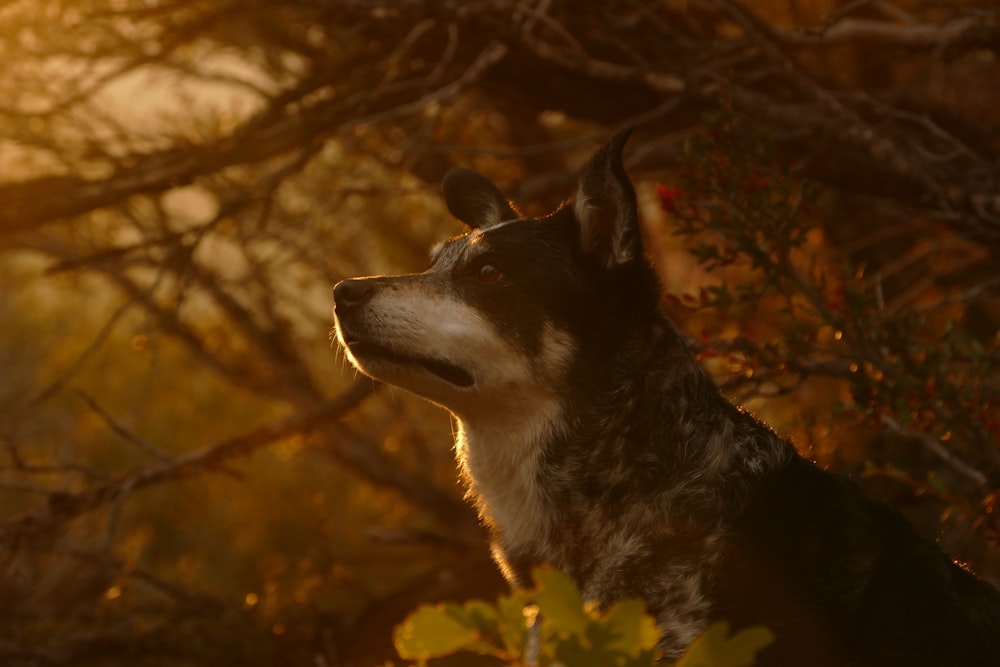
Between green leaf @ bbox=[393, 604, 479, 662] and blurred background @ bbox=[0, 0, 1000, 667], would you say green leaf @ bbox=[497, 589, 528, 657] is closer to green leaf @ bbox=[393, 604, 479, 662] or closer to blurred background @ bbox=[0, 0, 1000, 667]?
green leaf @ bbox=[393, 604, 479, 662]

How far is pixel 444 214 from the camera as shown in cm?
1168

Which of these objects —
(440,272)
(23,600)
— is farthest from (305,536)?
(440,272)

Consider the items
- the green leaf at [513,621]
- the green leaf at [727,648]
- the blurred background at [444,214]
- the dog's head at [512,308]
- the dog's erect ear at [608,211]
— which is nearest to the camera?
the green leaf at [727,648]

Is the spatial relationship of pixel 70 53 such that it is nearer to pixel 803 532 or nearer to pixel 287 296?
pixel 287 296

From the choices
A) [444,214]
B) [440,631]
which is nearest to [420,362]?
[440,631]

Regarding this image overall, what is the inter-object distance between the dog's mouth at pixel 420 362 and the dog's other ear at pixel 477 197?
45.1 inches

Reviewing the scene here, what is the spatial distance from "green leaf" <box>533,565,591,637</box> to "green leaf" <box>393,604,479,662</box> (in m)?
0.13

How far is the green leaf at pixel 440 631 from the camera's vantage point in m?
1.73

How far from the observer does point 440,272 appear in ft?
16.3

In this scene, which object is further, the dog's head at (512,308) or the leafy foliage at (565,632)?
the dog's head at (512,308)

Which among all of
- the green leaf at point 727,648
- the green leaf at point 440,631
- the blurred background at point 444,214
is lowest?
the blurred background at point 444,214

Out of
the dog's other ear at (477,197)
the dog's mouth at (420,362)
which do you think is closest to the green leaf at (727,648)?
the dog's mouth at (420,362)

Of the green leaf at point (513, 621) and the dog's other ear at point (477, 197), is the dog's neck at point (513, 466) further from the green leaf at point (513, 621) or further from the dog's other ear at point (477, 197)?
the green leaf at point (513, 621)

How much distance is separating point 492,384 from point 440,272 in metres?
0.66
